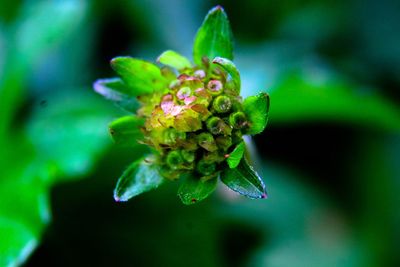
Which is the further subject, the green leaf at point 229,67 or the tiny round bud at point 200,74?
the tiny round bud at point 200,74

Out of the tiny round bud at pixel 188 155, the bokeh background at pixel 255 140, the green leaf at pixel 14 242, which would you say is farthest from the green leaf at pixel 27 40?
the tiny round bud at pixel 188 155

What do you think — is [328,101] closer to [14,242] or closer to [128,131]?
[128,131]

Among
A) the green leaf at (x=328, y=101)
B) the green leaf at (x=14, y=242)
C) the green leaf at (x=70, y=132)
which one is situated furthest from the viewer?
the green leaf at (x=328, y=101)

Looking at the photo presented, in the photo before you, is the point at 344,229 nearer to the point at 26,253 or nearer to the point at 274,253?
the point at 274,253

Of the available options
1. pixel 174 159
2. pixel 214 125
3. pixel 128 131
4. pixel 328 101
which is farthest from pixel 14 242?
pixel 328 101

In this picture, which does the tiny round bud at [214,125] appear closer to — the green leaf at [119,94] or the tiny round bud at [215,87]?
the tiny round bud at [215,87]

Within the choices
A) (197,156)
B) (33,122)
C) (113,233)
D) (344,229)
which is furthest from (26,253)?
(344,229)
